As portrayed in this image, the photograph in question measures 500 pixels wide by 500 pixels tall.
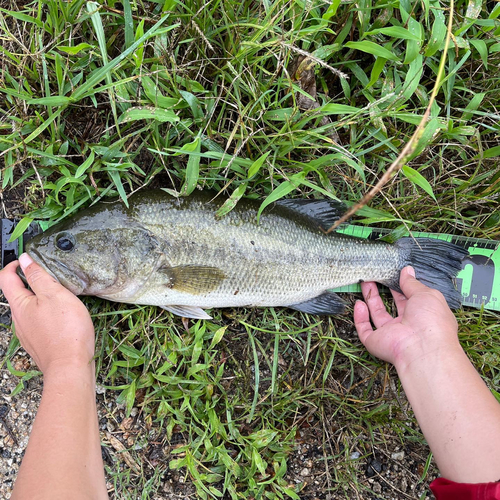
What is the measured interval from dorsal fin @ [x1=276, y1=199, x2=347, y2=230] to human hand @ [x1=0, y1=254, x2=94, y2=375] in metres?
1.72

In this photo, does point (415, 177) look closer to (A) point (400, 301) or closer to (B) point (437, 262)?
(B) point (437, 262)

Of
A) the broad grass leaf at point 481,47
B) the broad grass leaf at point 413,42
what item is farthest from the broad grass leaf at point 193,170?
the broad grass leaf at point 481,47

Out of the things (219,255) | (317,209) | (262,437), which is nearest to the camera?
(219,255)

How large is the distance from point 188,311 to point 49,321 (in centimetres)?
97

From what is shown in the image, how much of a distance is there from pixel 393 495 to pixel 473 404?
4.51ft

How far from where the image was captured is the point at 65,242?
2.71 meters

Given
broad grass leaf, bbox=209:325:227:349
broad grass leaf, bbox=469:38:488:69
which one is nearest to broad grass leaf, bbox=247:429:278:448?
broad grass leaf, bbox=209:325:227:349

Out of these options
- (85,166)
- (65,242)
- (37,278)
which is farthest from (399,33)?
(37,278)

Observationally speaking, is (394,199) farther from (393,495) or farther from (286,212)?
(393,495)

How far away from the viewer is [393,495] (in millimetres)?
3234

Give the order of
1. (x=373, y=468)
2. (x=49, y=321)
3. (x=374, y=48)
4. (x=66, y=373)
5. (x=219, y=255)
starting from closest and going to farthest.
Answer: (x=66, y=373), (x=49, y=321), (x=374, y=48), (x=219, y=255), (x=373, y=468)

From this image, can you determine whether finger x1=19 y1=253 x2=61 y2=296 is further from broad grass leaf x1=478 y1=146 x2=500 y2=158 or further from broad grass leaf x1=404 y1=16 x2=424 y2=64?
broad grass leaf x1=478 y1=146 x2=500 y2=158

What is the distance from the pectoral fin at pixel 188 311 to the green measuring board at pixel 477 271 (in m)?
1.17

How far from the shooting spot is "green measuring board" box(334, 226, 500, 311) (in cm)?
326
